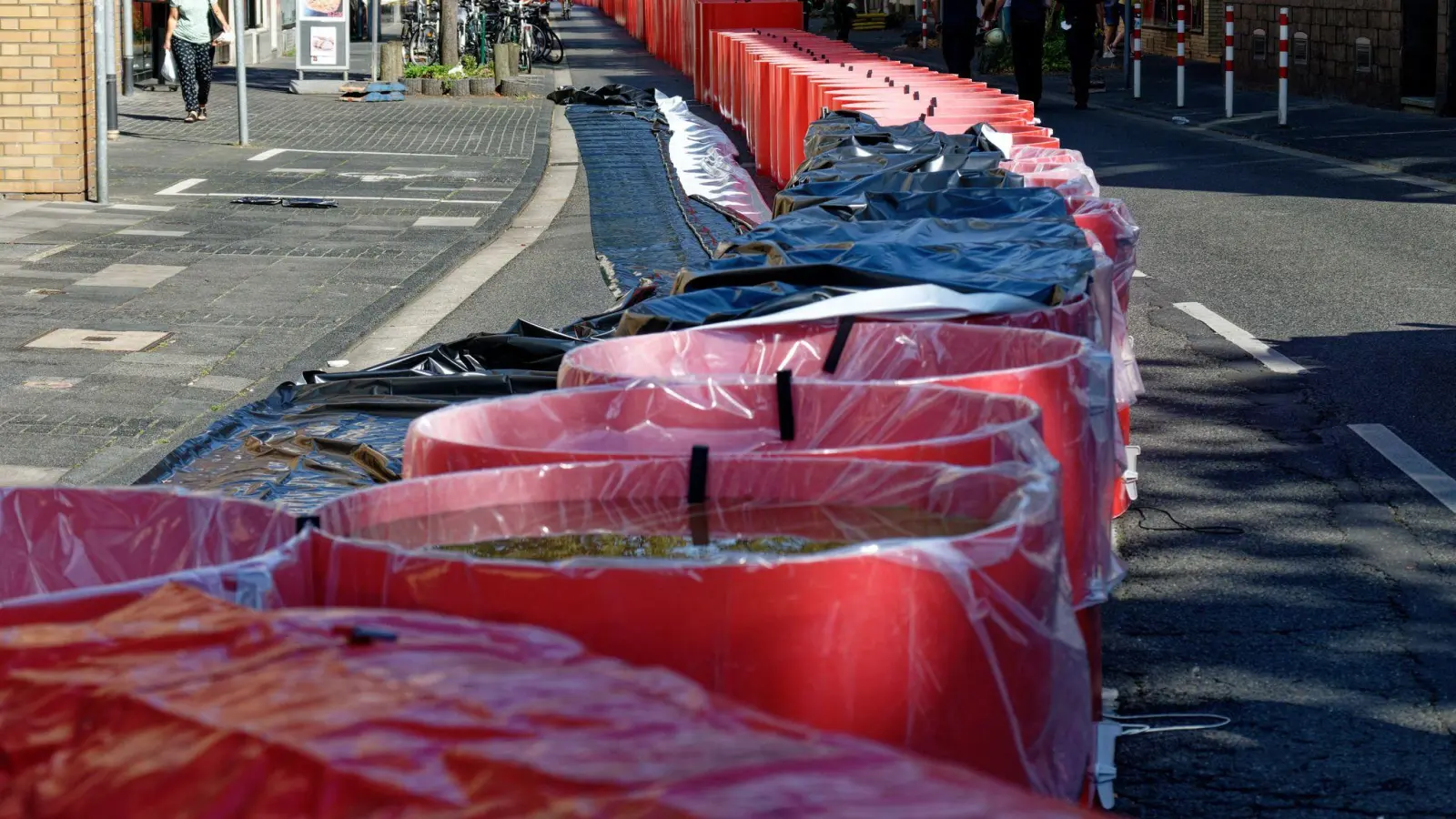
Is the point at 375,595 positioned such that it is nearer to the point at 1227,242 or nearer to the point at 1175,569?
the point at 1175,569

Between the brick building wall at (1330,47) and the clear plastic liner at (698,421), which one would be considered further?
the brick building wall at (1330,47)

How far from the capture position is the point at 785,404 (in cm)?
312

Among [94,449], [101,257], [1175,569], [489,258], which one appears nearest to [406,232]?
[489,258]

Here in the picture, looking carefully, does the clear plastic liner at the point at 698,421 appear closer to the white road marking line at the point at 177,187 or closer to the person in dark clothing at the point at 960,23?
the white road marking line at the point at 177,187

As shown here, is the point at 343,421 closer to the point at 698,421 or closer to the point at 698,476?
the point at 698,421

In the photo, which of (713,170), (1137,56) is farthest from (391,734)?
(1137,56)

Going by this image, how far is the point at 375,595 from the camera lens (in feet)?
7.14

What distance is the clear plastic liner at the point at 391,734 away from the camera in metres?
1.45

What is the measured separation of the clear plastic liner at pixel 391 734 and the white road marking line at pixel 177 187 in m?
14.1

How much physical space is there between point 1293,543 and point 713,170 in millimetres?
10580

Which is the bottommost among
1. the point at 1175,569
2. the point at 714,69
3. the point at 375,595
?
the point at 1175,569

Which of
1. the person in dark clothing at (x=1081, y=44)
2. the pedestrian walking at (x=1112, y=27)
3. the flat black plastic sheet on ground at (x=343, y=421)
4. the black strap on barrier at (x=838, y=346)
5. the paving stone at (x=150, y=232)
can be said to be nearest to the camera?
the black strap on barrier at (x=838, y=346)

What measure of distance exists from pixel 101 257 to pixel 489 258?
248cm

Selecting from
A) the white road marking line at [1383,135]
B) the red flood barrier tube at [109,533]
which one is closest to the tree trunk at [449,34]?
the white road marking line at [1383,135]
